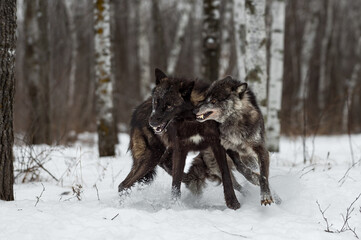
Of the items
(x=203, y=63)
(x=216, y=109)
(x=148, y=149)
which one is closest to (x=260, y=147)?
(x=216, y=109)

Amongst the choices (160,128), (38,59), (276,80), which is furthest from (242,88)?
(38,59)

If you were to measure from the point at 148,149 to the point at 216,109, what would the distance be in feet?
3.74

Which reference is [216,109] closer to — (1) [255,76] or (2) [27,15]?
(1) [255,76]

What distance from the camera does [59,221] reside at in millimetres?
3555

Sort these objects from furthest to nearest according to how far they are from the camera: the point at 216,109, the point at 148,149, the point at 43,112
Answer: the point at 43,112 < the point at 148,149 < the point at 216,109

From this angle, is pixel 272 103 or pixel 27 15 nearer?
pixel 272 103

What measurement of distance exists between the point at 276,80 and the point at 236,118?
14.4ft

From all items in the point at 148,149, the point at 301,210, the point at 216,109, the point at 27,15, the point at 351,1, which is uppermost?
the point at 351,1

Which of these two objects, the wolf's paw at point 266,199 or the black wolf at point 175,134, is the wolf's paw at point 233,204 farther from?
the wolf's paw at point 266,199

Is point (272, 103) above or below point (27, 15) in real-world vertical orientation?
below

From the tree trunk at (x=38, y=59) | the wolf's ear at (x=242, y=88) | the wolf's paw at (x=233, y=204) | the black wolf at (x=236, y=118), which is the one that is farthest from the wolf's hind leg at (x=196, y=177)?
the tree trunk at (x=38, y=59)

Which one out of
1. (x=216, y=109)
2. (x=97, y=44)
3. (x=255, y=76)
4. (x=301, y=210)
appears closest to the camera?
(x=301, y=210)

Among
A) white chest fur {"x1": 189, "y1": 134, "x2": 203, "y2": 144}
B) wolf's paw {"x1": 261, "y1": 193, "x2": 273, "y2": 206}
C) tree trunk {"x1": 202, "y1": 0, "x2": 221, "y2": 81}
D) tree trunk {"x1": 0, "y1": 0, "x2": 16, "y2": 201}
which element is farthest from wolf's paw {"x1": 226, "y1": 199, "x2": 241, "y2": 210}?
tree trunk {"x1": 202, "y1": 0, "x2": 221, "y2": 81}

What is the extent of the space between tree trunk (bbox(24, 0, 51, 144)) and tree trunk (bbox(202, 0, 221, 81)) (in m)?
4.43
